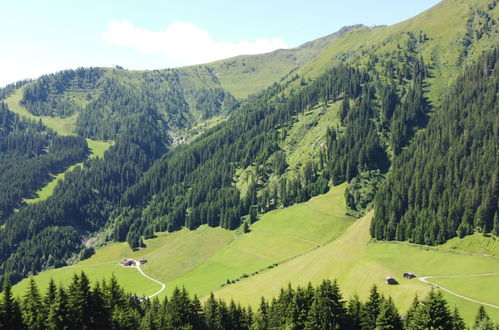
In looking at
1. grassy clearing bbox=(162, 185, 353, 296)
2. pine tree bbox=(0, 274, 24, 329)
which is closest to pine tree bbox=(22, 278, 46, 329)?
pine tree bbox=(0, 274, 24, 329)

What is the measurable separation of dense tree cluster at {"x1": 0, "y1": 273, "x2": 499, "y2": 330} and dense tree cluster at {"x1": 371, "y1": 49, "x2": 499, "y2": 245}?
70437mm

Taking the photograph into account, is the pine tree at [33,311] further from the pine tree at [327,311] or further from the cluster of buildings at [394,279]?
the cluster of buildings at [394,279]

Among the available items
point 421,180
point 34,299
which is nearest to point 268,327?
point 34,299

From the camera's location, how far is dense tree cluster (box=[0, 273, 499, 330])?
224 ft

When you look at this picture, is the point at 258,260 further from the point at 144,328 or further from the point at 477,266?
the point at 144,328

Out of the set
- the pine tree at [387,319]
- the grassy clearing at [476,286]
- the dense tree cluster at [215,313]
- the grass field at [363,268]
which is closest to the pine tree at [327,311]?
the dense tree cluster at [215,313]

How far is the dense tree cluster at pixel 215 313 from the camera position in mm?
68250

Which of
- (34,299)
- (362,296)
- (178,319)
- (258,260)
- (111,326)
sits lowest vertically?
(258,260)

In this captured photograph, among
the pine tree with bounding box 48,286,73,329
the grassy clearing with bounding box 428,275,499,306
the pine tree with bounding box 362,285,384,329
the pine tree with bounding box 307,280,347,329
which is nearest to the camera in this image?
the pine tree with bounding box 48,286,73,329

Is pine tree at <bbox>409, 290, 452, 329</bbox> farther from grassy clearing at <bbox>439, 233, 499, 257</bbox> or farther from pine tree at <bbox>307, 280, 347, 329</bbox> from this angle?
grassy clearing at <bbox>439, 233, 499, 257</bbox>

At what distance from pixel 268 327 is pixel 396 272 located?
179 ft

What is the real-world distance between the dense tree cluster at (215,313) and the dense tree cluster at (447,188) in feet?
231

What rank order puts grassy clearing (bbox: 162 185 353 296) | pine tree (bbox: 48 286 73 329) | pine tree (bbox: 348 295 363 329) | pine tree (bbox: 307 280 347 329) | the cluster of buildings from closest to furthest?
pine tree (bbox: 48 286 73 329) < pine tree (bbox: 307 280 347 329) < pine tree (bbox: 348 295 363 329) < the cluster of buildings < grassy clearing (bbox: 162 185 353 296)

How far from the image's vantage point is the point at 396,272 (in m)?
133
